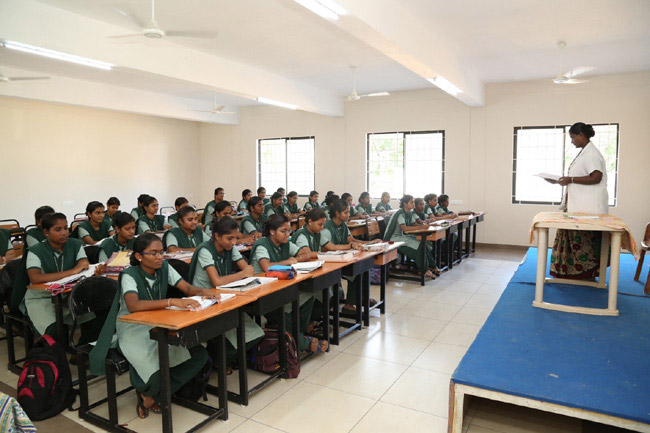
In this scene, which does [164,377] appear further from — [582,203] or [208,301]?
[582,203]

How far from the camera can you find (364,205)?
897cm

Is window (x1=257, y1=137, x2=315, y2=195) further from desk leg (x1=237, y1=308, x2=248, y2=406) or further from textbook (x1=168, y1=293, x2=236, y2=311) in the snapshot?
textbook (x1=168, y1=293, x2=236, y2=311)

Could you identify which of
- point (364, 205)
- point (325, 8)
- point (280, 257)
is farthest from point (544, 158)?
point (280, 257)

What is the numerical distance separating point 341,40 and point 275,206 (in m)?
3.22

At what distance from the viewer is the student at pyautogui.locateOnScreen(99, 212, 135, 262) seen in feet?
13.4

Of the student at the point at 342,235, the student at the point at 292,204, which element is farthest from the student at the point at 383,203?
the student at the point at 342,235

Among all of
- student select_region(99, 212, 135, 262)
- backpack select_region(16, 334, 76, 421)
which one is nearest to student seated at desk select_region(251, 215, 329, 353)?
student select_region(99, 212, 135, 262)

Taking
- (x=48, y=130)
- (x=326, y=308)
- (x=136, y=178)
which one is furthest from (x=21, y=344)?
(x=136, y=178)

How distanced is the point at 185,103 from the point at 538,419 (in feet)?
33.2

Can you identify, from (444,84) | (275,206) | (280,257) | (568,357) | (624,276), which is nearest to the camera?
(568,357)

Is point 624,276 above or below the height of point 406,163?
below

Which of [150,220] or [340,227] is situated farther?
[150,220]

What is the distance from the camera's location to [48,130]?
9.34 m

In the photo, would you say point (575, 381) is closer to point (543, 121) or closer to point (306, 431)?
point (306, 431)
